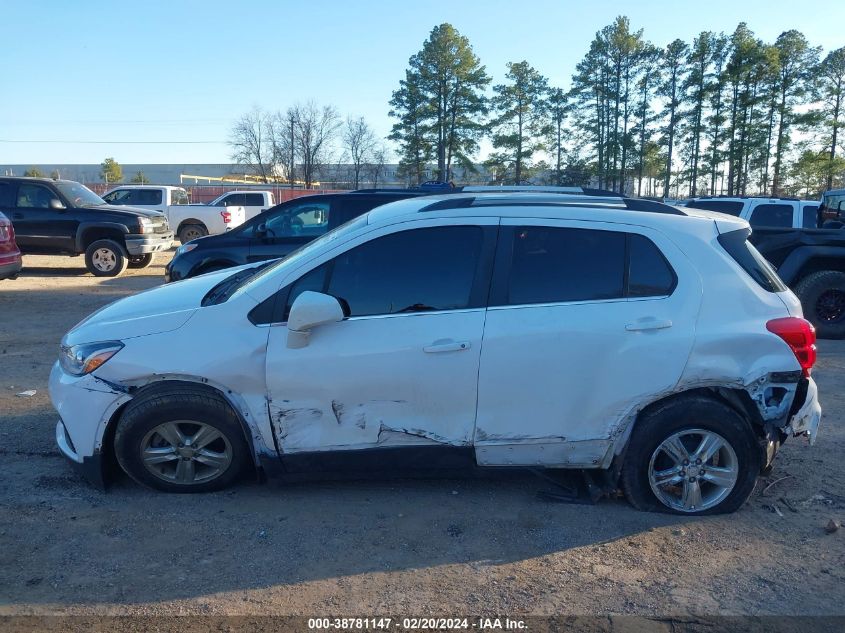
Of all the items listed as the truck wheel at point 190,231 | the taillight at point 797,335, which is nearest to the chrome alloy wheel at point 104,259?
the truck wheel at point 190,231

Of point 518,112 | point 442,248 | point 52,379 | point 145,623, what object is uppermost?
point 518,112

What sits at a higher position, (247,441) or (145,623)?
(247,441)

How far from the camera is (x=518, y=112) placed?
131ft

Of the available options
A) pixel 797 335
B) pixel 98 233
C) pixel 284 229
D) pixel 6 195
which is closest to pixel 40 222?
pixel 6 195

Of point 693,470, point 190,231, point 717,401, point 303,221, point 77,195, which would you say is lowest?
point 693,470

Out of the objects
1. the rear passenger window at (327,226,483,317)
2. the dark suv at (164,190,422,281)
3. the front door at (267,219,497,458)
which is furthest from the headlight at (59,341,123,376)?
the dark suv at (164,190,422,281)

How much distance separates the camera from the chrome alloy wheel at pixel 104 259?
546 inches

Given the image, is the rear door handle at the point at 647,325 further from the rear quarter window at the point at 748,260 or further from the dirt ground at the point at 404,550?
the dirt ground at the point at 404,550

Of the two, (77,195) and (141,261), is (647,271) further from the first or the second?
(141,261)

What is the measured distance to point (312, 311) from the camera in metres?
3.67

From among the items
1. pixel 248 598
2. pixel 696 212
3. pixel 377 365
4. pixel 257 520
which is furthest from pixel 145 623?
pixel 696 212

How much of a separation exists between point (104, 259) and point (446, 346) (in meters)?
12.2

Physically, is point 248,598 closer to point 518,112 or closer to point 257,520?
point 257,520

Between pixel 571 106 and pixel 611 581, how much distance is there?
40.4 meters
